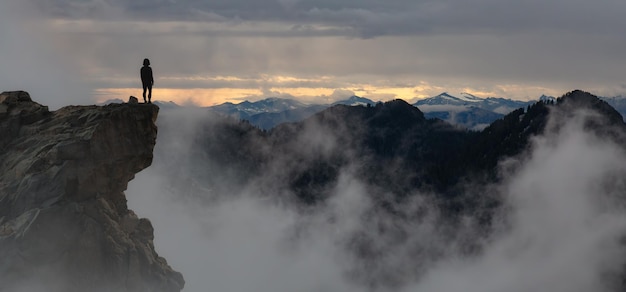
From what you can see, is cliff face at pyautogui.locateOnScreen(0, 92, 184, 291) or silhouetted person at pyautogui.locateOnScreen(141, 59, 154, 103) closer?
cliff face at pyautogui.locateOnScreen(0, 92, 184, 291)

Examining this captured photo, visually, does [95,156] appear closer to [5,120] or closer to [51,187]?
[51,187]

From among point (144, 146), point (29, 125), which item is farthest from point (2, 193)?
point (144, 146)

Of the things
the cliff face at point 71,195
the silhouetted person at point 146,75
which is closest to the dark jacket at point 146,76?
the silhouetted person at point 146,75

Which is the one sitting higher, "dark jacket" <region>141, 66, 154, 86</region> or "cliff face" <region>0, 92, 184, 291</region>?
"dark jacket" <region>141, 66, 154, 86</region>

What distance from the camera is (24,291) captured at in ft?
258

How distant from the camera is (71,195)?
81.6 m

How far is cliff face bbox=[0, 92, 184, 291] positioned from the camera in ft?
258

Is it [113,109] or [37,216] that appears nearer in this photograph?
[37,216]

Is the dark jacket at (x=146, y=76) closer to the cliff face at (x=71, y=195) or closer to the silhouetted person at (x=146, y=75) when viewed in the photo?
the silhouetted person at (x=146, y=75)

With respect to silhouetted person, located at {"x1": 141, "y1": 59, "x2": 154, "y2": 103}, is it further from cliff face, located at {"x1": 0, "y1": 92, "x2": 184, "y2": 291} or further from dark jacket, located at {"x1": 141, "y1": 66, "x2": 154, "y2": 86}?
cliff face, located at {"x1": 0, "y1": 92, "x2": 184, "y2": 291}

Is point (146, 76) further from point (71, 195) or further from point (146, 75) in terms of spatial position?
point (71, 195)

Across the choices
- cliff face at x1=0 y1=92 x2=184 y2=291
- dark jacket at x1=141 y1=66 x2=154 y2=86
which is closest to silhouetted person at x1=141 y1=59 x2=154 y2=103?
dark jacket at x1=141 y1=66 x2=154 y2=86

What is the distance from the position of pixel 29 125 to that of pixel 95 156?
31.7 feet

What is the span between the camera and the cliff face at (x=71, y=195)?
7871 centimetres
